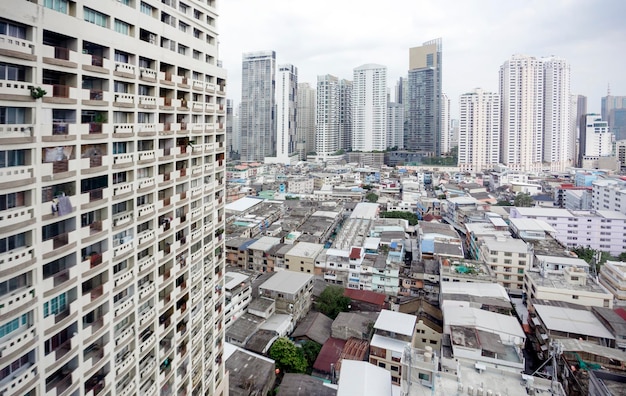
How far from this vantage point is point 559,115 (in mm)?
53156

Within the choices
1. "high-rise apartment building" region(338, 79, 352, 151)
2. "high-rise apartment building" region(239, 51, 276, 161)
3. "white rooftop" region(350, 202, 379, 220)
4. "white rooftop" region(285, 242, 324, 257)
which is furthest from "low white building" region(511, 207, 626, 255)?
"high-rise apartment building" region(239, 51, 276, 161)

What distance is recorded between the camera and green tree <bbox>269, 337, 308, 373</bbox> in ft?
38.2

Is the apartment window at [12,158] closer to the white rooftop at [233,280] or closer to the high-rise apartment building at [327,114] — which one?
the white rooftop at [233,280]

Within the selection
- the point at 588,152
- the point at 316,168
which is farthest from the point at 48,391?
the point at 588,152

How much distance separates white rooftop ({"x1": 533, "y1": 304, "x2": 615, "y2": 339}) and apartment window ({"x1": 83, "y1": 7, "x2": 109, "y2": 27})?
13791 mm

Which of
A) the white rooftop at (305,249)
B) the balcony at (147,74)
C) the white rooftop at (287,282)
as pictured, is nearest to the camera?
the balcony at (147,74)

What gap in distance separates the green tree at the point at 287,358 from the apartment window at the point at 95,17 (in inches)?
389

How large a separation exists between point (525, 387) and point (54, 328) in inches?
346

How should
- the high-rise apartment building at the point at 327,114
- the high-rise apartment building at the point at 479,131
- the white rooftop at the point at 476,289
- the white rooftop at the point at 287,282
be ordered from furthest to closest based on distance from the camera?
the high-rise apartment building at the point at 327,114
the high-rise apartment building at the point at 479,131
the white rooftop at the point at 287,282
the white rooftop at the point at 476,289

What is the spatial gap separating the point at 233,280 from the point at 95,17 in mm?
11288

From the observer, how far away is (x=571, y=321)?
1250cm

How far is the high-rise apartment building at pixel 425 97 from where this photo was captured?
2576 inches

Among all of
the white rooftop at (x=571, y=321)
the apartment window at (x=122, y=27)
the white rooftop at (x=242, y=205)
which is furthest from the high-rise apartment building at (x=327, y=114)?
the apartment window at (x=122, y=27)

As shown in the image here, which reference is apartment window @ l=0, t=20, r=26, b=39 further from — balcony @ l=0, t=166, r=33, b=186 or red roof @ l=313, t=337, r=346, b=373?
red roof @ l=313, t=337, r=346, b=373
